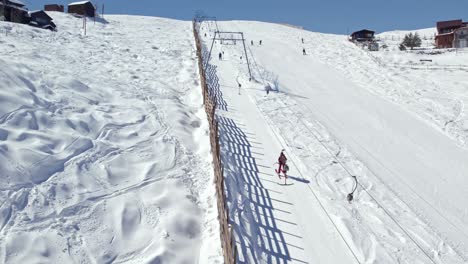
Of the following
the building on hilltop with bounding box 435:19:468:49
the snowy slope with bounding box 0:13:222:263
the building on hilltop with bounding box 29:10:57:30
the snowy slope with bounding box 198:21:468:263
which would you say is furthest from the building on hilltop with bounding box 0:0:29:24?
the building on hilltop with bounding box 435:19:468:49

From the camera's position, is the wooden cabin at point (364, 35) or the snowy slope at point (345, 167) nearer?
the snowy slope at point (345, 167)

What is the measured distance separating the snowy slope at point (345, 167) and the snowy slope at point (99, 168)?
142 cm

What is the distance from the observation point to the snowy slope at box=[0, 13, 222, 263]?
9719 mm

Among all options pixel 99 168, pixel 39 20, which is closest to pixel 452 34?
pixel 39 20

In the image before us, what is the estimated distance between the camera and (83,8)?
58781mm

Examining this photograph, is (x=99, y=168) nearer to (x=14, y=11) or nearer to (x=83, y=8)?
(x=14, y=11)

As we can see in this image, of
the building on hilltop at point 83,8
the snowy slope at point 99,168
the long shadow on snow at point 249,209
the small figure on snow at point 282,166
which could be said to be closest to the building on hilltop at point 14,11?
the building on hilltop at point 83,8

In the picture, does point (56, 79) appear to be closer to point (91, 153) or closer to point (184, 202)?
point (91, 153)

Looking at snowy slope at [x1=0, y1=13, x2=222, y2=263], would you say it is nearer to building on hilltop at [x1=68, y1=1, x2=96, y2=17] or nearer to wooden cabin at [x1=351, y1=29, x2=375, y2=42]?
building on hilltop at [x1=68, y1=1, x2=96, y2=17]

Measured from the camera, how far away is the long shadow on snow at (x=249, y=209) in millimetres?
10414

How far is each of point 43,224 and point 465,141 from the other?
787 inches

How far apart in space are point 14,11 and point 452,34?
57019mm

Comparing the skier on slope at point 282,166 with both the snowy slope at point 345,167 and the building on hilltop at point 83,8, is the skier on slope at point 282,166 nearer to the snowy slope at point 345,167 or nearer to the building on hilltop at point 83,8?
the snowy slope at point 345,167

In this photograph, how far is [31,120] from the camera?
575 inches
